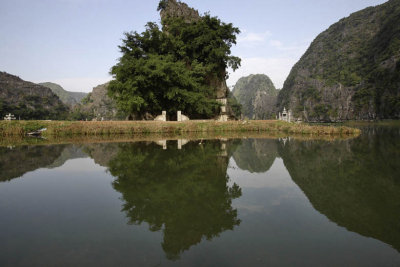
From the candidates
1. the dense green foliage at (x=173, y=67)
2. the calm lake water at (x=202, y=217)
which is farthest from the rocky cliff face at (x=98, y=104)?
the calm lake water at (x=202, y=217)

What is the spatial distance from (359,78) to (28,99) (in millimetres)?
174207

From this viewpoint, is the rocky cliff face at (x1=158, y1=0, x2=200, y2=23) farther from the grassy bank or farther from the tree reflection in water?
the tree reflection in water

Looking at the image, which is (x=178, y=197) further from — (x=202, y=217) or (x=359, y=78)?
(x=359, y=78)

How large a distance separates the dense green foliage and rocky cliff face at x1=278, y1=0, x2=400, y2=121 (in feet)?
262

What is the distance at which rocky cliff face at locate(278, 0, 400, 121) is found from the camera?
355 feet

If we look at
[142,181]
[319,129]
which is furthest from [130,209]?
[319,129]

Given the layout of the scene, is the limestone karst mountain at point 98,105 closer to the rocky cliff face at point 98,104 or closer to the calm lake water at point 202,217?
the rocky cliff face at point 98,104

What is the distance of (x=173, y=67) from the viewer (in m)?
36.4

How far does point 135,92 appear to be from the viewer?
3597 centimetres

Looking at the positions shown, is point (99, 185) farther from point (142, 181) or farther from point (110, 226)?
point (110, 226)

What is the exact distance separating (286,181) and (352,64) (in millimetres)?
187594

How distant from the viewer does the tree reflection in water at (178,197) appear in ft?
14.3

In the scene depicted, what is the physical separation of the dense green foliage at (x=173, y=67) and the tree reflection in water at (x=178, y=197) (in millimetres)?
25430

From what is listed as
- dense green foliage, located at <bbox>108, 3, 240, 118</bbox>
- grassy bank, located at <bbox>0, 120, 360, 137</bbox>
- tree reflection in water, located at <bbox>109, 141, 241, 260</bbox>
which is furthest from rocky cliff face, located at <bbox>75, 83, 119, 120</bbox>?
tree reflection in water, located at <bbox>109, 141, 241, 260</bbox>
